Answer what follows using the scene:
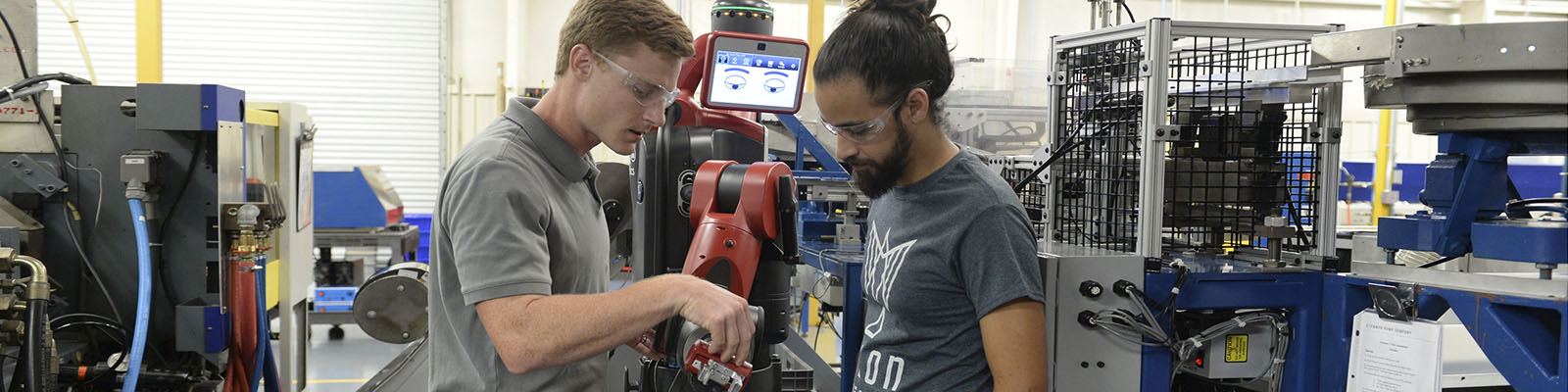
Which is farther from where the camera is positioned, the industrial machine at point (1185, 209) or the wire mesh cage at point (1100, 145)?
the wire mesh cage at point (1100, 145)

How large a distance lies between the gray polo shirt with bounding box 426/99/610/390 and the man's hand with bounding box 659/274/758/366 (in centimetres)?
18

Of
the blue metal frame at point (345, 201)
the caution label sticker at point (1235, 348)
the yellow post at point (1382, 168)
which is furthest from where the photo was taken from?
the yellow post at point (1382, 168)

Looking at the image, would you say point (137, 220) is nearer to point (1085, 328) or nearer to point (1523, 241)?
point (1085, 328)

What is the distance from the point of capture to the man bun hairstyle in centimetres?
148

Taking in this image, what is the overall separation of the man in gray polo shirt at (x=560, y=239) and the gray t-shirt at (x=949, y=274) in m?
0.32

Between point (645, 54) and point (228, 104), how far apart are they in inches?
103

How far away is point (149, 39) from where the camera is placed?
6.82 meters

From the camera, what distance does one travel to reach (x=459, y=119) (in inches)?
368

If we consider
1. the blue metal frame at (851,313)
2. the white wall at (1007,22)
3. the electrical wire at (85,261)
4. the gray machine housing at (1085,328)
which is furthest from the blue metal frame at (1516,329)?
the white wall at (1007,22)

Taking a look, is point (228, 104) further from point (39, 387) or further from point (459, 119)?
point (459, 119)

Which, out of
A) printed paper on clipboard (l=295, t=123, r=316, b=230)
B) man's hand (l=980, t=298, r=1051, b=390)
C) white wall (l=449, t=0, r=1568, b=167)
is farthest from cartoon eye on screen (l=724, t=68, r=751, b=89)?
white wall (l=449, t=0, r=1568, b=167)

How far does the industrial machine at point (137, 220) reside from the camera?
3.31 m

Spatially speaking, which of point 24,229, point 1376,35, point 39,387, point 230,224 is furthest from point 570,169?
point 24,229

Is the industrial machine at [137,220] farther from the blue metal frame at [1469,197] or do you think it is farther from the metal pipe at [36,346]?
the blue metal frame at [1469,197]
